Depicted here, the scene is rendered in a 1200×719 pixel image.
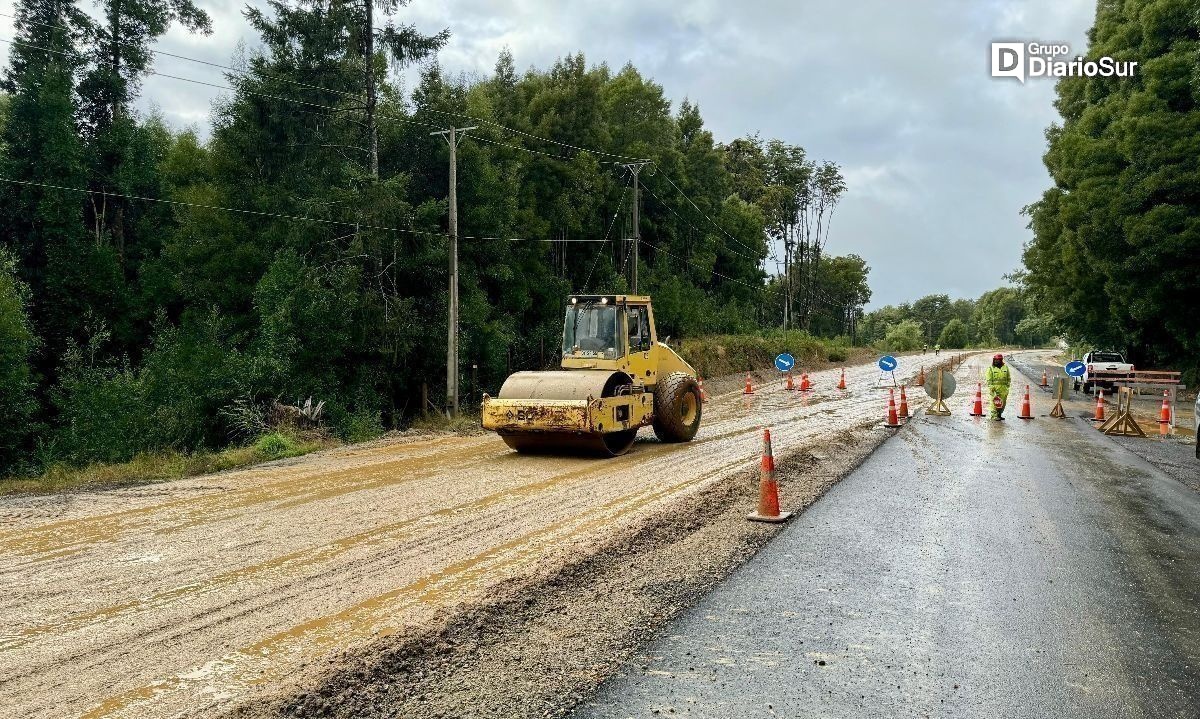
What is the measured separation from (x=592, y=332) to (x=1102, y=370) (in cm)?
2500

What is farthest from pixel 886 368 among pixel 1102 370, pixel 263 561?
pixel 263 561

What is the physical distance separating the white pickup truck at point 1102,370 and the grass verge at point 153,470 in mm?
27887

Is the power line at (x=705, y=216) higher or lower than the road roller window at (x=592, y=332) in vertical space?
higher

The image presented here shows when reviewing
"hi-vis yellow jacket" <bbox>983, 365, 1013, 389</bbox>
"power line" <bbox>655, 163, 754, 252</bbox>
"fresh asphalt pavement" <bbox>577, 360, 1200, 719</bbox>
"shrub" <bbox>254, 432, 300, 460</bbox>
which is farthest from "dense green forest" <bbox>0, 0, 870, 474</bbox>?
"hi-vis yellow jacket" <bbox>983, 365, 1013, 389</bbox>

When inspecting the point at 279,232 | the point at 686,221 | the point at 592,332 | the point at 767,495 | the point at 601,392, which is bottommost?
the point at 767,495

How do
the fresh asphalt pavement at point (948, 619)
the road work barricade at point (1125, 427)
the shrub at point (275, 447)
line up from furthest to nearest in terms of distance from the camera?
the road work barricade at point (1125, 427), the shrub at point (275, 447), the fresh asphalt pavement at point (948, 619)

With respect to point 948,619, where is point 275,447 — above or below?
below

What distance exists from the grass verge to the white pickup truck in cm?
2789

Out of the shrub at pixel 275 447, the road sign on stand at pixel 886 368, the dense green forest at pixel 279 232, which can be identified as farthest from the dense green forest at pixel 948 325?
the shrub at pixel 275 447

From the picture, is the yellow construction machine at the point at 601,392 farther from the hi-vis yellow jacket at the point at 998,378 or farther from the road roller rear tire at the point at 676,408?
the hi-vis yellow jacket at the point at 998,378

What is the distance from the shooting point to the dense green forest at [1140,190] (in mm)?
26906

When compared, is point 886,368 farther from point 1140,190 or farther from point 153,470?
point 153,470

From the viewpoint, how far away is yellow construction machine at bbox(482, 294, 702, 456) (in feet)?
41.9

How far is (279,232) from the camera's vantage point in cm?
2748
